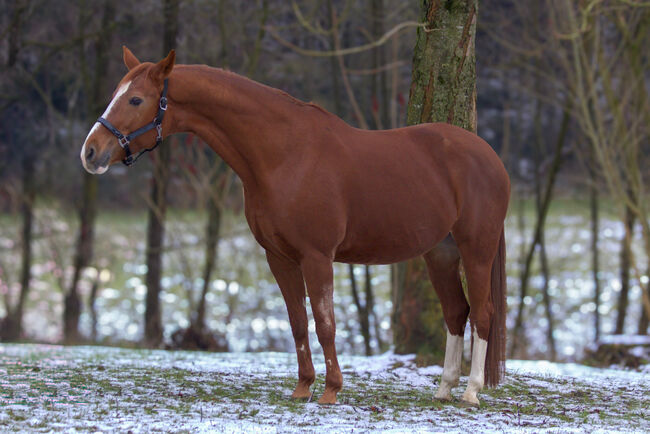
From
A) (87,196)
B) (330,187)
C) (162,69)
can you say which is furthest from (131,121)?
(87,196)

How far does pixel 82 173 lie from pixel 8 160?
4.21ft

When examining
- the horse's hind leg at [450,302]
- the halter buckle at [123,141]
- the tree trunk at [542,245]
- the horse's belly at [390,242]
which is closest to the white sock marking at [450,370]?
the horse's hind leg at [450,302]

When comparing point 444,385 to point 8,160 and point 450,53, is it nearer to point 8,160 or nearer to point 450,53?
point 450,53

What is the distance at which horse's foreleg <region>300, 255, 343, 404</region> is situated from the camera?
446 centimetres

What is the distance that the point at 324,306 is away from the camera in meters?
4.52

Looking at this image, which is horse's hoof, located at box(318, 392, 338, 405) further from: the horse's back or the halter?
the halter

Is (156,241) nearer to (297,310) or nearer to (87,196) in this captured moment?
(87,196)

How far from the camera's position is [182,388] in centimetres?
520

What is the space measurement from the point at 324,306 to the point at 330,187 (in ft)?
2.43

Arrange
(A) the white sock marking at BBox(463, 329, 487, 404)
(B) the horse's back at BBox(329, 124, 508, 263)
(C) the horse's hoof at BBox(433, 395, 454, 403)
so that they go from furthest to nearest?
(C) the horse's hoof at BBox(433, 395, 454, 403) < (A) the white sock marking at BBox(463, 329, 487, 404) < (B) the horse's back at BBox(329, 124, 508, 263)

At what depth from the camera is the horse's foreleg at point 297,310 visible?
15.9ft

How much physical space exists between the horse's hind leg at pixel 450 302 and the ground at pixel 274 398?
8.8 inches

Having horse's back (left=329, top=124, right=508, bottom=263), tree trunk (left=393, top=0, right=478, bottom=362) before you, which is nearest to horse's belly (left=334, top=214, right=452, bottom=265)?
horse's back (left=329, top=124, right=508, bottom=263)

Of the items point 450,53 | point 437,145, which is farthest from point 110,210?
point 437,145
